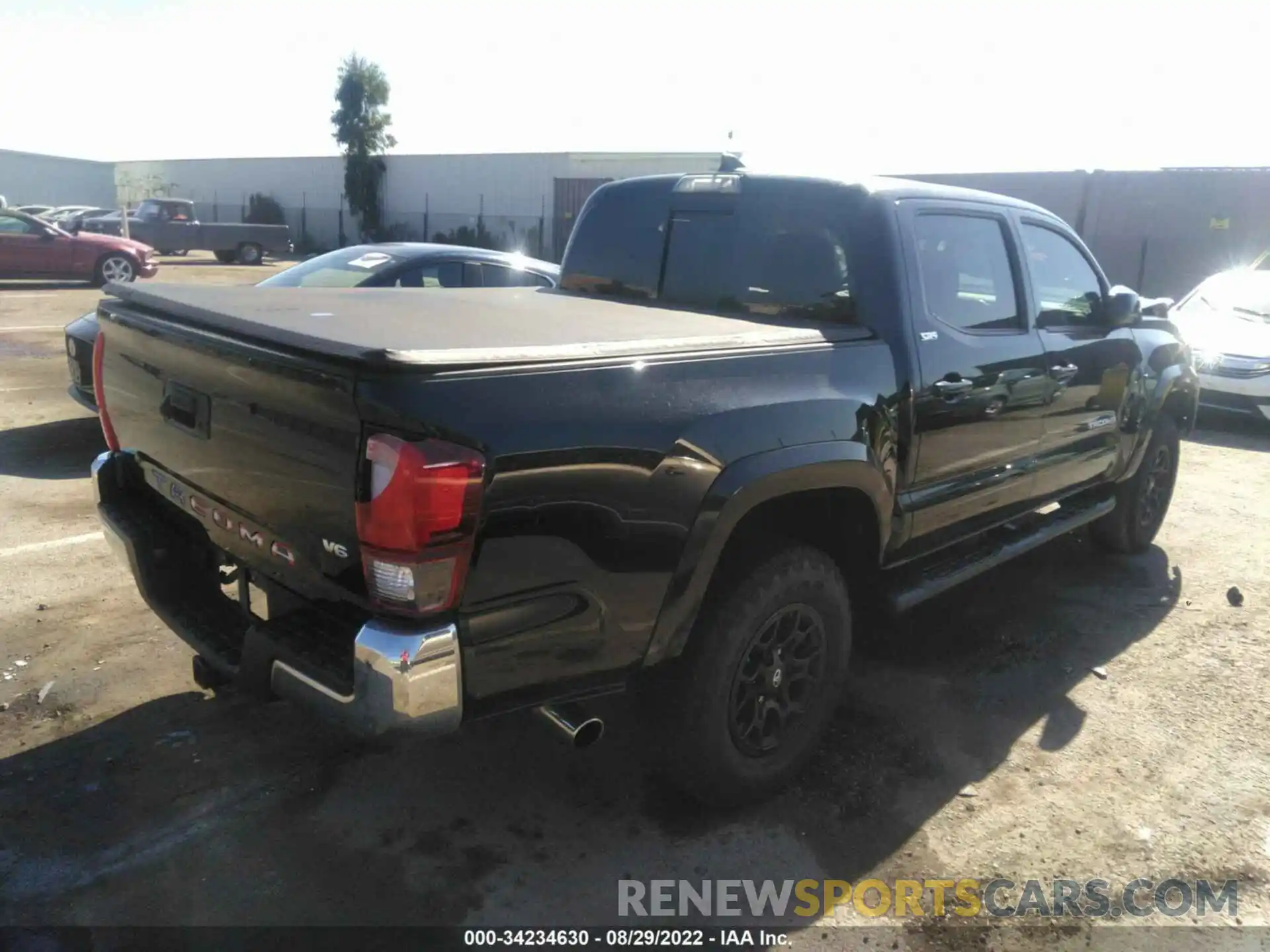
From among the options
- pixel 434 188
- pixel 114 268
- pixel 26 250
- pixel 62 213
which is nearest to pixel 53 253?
pixel 26 250

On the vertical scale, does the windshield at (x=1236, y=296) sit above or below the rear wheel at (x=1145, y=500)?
above

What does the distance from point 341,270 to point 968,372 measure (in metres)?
5.05

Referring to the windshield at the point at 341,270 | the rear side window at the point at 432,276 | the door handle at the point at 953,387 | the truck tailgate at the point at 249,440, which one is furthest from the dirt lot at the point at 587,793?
the rear side window at the point at 432,276

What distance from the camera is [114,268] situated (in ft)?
62.4

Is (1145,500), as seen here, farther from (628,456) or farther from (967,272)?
(628,456)

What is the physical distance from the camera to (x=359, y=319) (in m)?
2.90

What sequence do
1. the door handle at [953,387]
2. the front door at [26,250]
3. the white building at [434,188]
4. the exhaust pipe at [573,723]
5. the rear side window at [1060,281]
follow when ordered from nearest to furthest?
the exhaust pipe at [573,723], the door handle at [953,387], the rear side window at [1060,281], the front door at [26,250], the white building at [434,188]

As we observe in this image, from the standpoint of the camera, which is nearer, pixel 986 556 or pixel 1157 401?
pixel 986 556

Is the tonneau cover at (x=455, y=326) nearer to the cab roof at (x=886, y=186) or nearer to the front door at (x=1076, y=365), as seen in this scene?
the cab roof at (x=886, y=186)

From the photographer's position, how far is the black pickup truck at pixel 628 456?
2.25m

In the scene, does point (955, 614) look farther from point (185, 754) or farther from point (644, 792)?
point (185, 754)

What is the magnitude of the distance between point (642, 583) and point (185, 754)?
1.91 meters

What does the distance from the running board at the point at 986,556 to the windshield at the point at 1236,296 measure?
6.74m

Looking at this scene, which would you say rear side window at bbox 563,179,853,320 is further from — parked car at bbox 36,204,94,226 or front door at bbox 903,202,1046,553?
parked car at bbox 36,204,94,226
